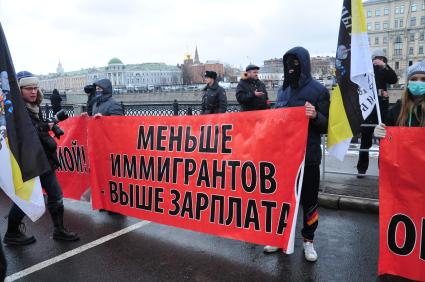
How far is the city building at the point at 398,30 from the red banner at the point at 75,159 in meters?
93.2

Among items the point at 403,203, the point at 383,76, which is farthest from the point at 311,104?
the point at 383,76

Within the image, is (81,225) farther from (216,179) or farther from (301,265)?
(301,265)

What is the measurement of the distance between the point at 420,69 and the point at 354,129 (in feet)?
2.49

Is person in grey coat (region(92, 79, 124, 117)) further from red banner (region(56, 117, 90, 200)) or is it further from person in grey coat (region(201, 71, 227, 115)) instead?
person in grey coat (region(201, 71, 227, 115))

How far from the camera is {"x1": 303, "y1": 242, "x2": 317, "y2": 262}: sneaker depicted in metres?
3.92

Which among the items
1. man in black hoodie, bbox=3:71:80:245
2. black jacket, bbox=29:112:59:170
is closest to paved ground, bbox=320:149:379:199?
man in black hoodie, bbox=3:71:80:245

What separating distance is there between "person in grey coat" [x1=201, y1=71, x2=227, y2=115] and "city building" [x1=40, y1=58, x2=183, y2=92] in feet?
450

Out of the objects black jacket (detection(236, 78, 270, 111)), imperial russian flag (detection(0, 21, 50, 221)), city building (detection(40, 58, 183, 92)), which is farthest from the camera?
city building (detection(40, 58, 183, 92))

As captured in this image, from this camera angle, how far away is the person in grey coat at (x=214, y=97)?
311 inches

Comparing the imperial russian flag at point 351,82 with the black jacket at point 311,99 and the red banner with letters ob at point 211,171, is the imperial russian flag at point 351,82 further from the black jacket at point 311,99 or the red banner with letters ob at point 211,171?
the red banner with letters ob at point 211,171

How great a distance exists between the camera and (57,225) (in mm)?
4793

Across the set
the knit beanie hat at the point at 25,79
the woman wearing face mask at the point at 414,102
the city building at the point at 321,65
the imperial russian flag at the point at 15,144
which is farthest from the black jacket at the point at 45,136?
the city building at the point at 321,65

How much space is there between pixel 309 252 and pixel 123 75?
151m

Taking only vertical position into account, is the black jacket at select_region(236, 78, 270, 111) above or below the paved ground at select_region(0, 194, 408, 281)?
above
